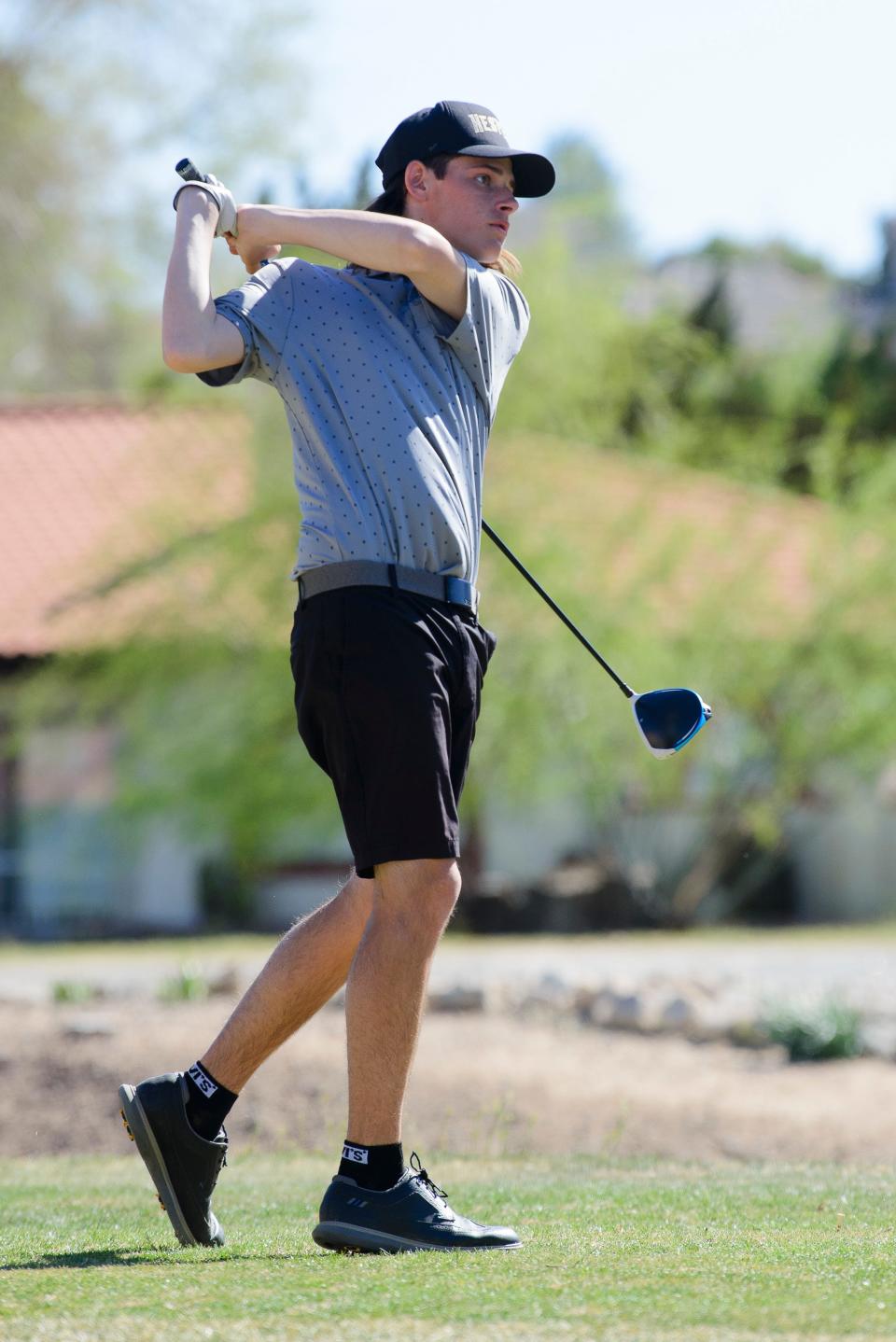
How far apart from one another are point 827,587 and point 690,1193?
12.5 metres

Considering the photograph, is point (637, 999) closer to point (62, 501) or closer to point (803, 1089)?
point (803, 1089)

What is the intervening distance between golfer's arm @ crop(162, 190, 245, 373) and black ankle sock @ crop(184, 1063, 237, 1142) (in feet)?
4.56

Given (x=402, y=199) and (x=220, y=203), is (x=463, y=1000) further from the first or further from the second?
(x=220, y=203)

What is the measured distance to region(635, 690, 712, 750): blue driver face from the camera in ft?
14.0

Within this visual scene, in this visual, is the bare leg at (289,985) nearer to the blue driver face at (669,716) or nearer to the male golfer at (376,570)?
the male golfer at (376,570)

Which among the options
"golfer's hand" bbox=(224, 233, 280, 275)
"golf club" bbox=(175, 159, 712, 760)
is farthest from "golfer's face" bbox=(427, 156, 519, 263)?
"golf club" bbox=(175, 159, 712, 760)

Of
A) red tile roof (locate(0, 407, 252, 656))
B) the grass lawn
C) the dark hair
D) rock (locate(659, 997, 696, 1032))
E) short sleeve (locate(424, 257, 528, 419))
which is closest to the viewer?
the grass lawn

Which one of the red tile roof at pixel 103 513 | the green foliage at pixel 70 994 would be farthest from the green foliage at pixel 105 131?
the green foliage at pixel 70 994

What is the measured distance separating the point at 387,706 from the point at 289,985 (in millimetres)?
641

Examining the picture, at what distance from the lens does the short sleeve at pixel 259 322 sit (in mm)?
3859

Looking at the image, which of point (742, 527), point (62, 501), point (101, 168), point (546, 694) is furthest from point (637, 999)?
point (101, 168)

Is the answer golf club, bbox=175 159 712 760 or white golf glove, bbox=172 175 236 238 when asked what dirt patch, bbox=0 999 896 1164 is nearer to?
golf club, bbox=175 159 712 760

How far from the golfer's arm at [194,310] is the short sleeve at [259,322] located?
0.04 metres

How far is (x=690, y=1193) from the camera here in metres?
4.75
